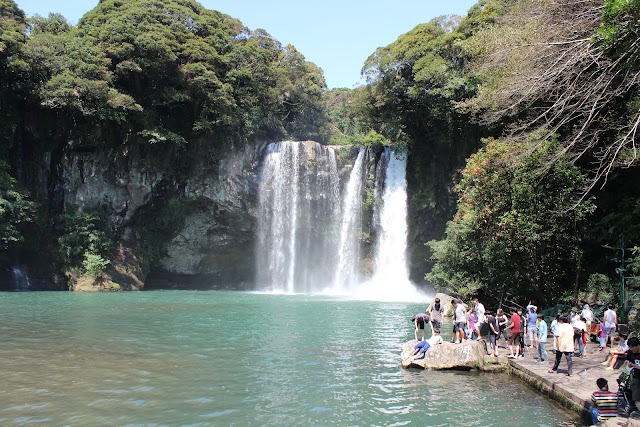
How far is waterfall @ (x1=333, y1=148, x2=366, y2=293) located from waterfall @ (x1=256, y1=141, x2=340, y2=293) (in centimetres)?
67

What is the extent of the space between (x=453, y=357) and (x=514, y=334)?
4.82ft

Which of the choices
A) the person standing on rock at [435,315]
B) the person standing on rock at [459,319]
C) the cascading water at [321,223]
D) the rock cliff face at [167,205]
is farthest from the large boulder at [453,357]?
the rock cliff face at [167,205]

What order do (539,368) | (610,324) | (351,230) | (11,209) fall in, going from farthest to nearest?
1. (351,230)
2. (11,209)
3. (610,324)
4. (539,368)

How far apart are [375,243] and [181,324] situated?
17797 mm

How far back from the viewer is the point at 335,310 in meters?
20.1

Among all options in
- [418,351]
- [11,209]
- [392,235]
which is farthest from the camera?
[392,235]

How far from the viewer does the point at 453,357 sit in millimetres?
10070

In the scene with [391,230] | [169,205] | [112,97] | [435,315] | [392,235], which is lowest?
[435,315]

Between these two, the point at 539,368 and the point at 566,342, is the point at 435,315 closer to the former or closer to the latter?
the point at 539,368

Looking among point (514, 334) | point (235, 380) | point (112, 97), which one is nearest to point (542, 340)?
point (514, 334)

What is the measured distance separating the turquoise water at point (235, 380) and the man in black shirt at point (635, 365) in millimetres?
857

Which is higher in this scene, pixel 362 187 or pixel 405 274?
pixel 362 187

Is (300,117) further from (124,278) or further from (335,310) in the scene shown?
(335,310)

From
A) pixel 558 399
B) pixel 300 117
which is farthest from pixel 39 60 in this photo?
pixel 558 399
